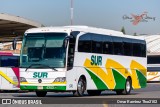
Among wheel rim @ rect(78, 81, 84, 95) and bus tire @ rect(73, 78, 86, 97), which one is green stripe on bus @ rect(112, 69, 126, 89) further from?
wheel rim @ rect(78, 81, 84, 95)

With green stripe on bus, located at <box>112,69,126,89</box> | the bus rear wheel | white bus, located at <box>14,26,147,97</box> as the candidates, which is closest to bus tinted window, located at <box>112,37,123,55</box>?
white bus, located at <box>14,26,147,97</box>

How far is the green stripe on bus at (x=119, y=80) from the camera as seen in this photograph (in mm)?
29016

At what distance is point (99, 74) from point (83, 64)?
1.86 metres

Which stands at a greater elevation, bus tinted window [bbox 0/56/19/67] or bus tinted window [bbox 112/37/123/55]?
bus tinted window [bbox 112/37/123/55]

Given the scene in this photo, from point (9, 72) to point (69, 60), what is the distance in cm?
1315

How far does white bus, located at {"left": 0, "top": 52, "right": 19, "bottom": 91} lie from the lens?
36.5 m

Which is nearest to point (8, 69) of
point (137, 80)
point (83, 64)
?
point (137, 80)

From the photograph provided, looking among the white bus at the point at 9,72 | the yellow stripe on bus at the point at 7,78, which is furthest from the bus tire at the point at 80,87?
the yellow stripe on bus at the point at 7,78

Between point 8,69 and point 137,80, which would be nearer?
point 137,80

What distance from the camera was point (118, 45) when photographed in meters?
29.1

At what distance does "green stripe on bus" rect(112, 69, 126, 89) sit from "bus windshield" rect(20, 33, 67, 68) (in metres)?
5.36

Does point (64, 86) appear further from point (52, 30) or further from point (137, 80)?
point (137, 80)

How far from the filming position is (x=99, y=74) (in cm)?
2730

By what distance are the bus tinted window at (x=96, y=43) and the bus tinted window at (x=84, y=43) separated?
1.36ft
